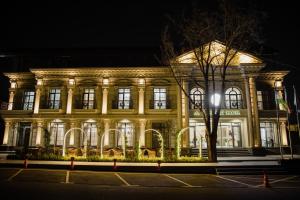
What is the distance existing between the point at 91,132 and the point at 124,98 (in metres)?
5.04

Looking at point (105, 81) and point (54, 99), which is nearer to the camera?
point (105, 81)

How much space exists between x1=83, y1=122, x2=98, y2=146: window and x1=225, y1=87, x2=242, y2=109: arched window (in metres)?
14.0

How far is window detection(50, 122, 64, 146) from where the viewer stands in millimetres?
26938

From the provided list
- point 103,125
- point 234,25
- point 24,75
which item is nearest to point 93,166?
point 103,125

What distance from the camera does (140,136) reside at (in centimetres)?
2602

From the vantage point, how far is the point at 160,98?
27.2 meters

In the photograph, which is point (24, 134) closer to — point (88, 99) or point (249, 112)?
point (88, 99)

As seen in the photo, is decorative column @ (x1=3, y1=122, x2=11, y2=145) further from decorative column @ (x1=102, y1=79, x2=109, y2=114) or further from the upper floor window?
the upper floor window

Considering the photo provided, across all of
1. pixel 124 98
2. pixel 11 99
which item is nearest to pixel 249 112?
pixel 124 98

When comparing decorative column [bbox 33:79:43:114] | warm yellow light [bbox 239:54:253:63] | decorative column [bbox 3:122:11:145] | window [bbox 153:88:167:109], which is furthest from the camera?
decorative column [bbox 33:79:43:114]

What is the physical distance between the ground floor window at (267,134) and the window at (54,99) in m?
22.0

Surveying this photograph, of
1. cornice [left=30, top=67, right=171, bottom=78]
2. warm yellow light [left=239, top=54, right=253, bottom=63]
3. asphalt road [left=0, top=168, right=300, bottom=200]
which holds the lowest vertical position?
asphalt road [left=0, top=168, right=300, bottom=200]

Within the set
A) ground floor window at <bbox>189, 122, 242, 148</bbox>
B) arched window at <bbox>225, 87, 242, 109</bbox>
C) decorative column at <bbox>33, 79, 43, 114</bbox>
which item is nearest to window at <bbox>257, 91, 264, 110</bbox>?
arched window at <bbox>225, 87, 242, 109</bbox>

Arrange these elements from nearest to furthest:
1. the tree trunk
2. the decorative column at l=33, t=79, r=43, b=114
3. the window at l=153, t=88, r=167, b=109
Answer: the tree trunk, the window at l=153, t=88, r=167, b=109, the decorative column at l=33, t=79, r=43, b=114
